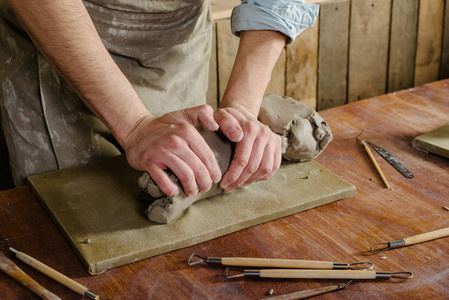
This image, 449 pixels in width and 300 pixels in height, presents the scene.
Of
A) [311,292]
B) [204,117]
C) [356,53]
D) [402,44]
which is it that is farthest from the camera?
[402,44]

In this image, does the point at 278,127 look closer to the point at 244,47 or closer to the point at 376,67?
the point at 244,47

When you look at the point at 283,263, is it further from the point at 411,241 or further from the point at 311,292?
the point at 411,241

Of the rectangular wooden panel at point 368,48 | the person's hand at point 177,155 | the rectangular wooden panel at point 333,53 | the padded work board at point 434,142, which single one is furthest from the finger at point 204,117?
the rectangular wooden panel at point 368,48

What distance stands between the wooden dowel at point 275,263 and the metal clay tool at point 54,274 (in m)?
0.26

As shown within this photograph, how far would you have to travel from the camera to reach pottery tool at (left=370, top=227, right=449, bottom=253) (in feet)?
3.68

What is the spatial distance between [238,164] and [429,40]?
2.22 meters

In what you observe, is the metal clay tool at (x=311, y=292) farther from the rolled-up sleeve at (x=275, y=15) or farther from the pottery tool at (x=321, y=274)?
the rolled-up sleeve at (x=275, y=15)

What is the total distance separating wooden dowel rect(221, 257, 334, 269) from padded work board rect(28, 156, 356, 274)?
0.36 ft

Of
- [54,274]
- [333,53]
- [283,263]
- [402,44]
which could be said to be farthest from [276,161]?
[402,44]

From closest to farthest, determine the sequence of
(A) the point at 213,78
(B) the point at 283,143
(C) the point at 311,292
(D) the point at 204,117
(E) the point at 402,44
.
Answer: (C) the point at 311,292, (D) the point at 204,117, (B) the point at 283,143, (A) the point at 213,78, (E) the point at 402,44

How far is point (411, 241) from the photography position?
1.13m

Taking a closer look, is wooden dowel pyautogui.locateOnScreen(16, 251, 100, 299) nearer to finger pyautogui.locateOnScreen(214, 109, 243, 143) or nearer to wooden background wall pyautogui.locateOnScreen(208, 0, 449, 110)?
finger pyautogui.locateOnScreen(214, 109, 243, 143)

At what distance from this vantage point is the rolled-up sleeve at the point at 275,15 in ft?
4.81

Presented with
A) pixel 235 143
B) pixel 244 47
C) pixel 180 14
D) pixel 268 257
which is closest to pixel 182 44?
pixel 180 14
